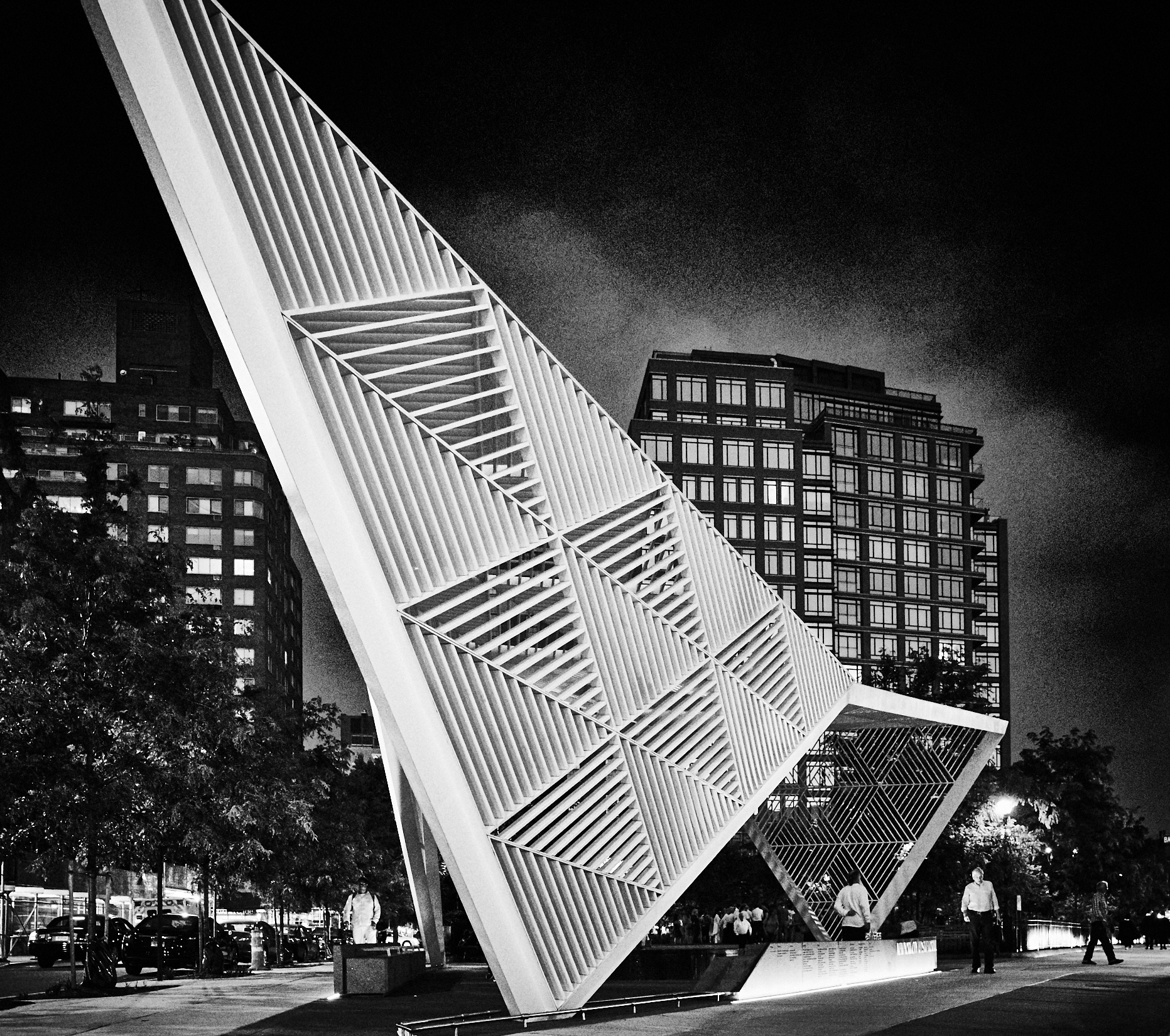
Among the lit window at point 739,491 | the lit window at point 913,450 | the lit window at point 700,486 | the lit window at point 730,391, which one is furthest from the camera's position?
the lit window at point 913,450

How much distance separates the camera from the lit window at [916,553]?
506 feet

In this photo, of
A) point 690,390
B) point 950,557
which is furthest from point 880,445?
point 690,390

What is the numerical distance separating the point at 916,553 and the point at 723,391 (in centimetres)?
2861

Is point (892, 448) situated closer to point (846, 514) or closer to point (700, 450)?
point (846, 514)

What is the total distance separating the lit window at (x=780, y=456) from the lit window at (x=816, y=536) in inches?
232

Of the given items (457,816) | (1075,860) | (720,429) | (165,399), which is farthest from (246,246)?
(165,399)

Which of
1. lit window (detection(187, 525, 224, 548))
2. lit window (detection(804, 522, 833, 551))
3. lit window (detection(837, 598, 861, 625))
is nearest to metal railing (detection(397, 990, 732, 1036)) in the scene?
lit window (detection(804, 522, 833, 551))

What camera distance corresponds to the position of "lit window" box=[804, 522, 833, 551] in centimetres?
14388

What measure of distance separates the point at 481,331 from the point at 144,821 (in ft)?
44.7

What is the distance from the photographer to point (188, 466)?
463 ft

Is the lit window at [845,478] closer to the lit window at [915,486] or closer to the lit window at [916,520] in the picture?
the lit window at [915,486]

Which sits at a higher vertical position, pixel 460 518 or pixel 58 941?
pixel 460 518

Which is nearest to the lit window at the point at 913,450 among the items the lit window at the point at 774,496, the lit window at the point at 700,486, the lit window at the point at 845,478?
the lit window at the point at 845,478

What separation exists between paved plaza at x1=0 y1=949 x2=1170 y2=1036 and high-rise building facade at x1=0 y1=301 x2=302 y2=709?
10878 centimetres
